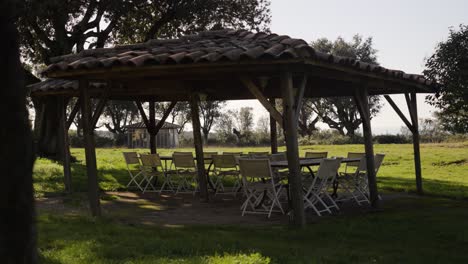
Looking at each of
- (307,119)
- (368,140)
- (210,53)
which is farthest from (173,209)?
(307,119)

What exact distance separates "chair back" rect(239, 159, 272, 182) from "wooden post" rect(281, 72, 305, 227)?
0.76 m

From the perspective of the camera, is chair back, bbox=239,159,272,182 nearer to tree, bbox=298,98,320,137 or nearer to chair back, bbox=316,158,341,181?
chair back, bbox=316,158,341,181

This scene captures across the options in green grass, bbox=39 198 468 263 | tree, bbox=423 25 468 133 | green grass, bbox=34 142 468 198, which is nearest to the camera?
green grass, bbox=39 198 468 263

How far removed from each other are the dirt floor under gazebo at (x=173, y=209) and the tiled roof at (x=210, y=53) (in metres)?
2.39

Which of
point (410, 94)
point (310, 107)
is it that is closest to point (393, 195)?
point (410, 94)

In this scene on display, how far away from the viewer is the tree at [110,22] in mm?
17909

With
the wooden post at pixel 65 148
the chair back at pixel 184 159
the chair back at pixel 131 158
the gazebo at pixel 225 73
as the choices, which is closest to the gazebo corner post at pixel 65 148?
the wooden post at pixel 65 148

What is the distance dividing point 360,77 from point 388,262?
4.61 m

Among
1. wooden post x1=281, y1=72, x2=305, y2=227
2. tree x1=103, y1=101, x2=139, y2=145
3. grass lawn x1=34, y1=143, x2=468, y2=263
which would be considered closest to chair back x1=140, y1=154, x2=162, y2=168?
grass lawn x1=34, y1=143, x2=468, y2=263

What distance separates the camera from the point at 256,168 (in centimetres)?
820

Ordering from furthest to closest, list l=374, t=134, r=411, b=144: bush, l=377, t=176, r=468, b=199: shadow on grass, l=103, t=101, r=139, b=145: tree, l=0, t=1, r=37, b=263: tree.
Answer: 1. l=103, t=101, r=139, b=145: tree
2. l=374, t=134, r=411, b=144: bush
3. l=377, t=176, r=468, b=199: shadow on grass
4. l=0, t=1, r=37, b=263: tree

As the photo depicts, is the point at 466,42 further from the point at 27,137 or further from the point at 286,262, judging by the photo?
the point at 27,137

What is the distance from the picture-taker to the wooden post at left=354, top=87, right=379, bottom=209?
30.2 feet

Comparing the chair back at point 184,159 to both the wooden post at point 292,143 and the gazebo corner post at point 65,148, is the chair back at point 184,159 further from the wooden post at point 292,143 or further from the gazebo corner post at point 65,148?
the wooden post at point 292,143
